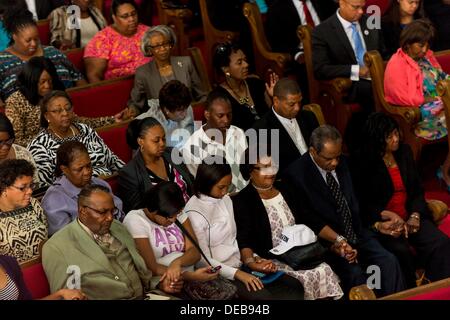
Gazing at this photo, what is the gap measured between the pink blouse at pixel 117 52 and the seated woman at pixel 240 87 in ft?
1.78

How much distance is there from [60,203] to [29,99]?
2.80 ft

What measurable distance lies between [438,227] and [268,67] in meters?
1.54

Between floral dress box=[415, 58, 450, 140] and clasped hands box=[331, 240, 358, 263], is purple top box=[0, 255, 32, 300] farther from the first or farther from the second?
floral dress box=[415, 58, 450, 140]

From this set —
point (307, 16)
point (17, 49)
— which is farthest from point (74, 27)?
point (307, 16)

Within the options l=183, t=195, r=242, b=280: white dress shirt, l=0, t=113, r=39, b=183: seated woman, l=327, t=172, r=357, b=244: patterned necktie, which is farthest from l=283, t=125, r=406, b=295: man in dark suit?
l=0, t=113, r=39, b=183: seated woman

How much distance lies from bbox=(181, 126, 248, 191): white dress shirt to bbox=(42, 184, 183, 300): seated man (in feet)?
2.55

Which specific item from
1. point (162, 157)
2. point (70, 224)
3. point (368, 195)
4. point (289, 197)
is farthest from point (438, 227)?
point (70, 224)

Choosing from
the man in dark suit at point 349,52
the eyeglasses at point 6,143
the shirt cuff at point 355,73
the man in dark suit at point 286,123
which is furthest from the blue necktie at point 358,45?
the eyeglasses at point 6,143

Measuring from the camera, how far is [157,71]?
5.08 metres
